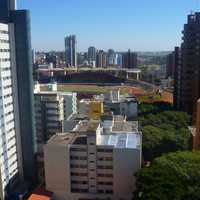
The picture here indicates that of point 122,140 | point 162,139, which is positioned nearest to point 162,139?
point 162,139

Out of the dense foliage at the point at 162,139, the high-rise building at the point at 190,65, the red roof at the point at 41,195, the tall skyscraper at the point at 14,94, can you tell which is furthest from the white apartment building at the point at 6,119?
the high-rise building at the point at 190,65

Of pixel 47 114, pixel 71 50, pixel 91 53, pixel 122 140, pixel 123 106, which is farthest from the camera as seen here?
pixel 91 53

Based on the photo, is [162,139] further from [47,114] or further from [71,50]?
[71,50]

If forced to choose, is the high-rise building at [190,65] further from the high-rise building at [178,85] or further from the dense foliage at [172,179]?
the dense foliage at [172,179]

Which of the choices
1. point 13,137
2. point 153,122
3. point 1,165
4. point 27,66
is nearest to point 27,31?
point 27,66

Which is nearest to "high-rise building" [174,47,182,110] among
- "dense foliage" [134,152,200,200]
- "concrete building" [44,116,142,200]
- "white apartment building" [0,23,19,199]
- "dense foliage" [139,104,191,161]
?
"dense foliage" [139,104,191,161]

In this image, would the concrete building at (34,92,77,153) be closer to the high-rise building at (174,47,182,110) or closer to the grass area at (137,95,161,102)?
the high-rise building at (174,47,182,110)

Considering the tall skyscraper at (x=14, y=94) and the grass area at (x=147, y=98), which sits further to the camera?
the grass area at (x=147, y=98)
